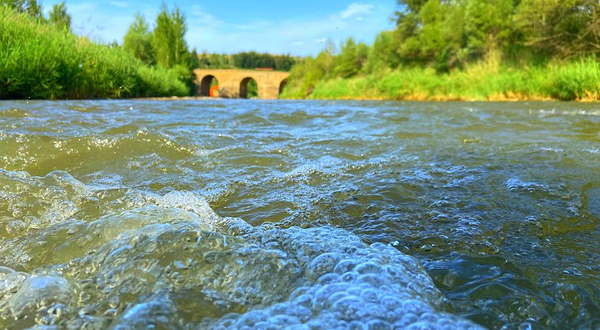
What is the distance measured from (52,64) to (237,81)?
3935cm

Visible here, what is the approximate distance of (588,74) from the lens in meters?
8.58

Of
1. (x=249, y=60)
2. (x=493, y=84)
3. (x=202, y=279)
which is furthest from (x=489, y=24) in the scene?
(x=249, y=60)

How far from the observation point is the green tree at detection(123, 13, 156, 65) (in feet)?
81.6

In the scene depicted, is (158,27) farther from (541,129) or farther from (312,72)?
(541,129)

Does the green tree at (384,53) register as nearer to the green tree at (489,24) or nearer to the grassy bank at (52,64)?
the green tree at (489,24)

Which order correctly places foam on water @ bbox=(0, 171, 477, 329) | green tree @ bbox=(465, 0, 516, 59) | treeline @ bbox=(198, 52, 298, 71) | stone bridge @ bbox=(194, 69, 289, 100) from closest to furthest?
foam on water @ bbox=(0, 171, 477, 329), green tree @ bbox=(465, 0, 516, 59), stone bridge @ bbox=(194, 69, 289, 100), treeline @ bbox=(198, 52, 298, 71)

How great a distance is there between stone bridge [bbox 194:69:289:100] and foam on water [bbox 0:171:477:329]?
4293 cm

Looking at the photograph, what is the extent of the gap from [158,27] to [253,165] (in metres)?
24.5

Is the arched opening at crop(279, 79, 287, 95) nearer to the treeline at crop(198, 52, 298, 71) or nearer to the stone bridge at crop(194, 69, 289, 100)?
the stone bridge at crop(194, 69, 289, 100)

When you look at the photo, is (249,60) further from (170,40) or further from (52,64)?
(52,64)

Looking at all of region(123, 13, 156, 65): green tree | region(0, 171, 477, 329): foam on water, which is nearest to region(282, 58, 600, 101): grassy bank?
region(0, 171, 477, 329): foam on water

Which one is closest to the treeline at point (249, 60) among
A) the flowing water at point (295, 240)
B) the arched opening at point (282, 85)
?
the arched opening at point (282, 85)

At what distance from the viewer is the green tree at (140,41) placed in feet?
81.6

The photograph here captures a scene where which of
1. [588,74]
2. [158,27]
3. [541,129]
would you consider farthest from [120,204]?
[158,27]
